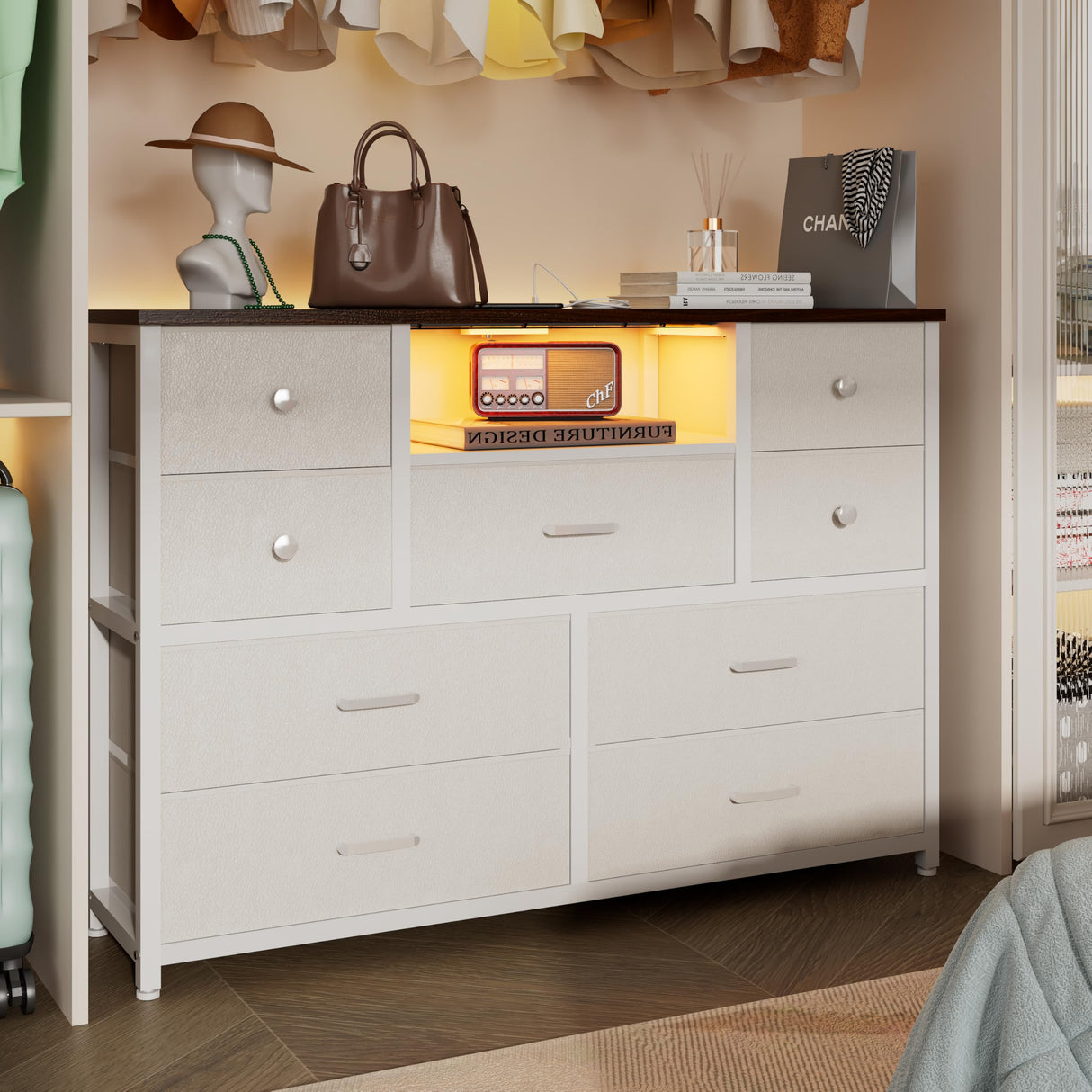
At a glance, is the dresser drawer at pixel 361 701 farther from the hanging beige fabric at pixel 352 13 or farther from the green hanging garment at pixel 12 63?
the hanging beige fabric at pixel 352 13

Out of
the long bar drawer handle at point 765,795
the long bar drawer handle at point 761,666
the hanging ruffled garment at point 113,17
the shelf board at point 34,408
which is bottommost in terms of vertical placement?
the long bar drawer handle at point 765,795

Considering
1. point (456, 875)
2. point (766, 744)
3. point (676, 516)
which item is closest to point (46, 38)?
point (676, 516)

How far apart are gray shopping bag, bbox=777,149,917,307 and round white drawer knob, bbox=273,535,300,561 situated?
1.15 meters

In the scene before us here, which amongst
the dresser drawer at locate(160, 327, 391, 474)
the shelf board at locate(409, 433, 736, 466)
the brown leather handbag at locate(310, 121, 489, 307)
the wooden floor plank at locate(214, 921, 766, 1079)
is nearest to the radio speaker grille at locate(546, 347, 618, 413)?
the shelf board at locate(409, 433, 736, 466)

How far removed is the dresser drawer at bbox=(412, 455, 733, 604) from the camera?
7.43ft

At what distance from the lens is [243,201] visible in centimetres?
230

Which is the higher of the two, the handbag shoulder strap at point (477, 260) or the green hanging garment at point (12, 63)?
the green hanging garment at point (12, 63)

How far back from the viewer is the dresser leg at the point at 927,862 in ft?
8.90

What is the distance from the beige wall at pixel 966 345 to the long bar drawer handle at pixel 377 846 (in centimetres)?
117

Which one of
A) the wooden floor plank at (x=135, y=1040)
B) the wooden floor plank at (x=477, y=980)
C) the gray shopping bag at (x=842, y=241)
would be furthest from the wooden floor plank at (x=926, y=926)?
the gray shopping bag at (x=842, y=241)

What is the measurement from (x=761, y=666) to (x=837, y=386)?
52 centimetres

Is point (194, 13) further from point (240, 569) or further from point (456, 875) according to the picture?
point (456, 875)

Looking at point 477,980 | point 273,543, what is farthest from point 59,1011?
point 273,543

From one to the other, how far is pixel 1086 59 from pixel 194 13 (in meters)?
1.64
